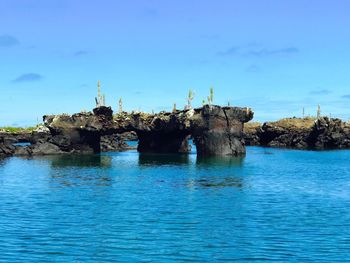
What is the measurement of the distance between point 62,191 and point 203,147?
60823 millimetres

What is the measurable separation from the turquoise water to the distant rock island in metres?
35.8

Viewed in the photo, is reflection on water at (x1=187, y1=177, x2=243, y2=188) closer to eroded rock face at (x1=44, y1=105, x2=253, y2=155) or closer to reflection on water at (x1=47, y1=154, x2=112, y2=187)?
reflection on water at (x1=47, y1=154, x2=112, y2=187)

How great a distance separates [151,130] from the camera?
422ft

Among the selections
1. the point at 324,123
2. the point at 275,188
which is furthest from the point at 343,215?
the point at 324,123

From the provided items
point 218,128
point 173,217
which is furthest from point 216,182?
point 218,128

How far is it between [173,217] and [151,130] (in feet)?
277

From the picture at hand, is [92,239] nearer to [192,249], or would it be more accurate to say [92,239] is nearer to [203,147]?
[192,249]

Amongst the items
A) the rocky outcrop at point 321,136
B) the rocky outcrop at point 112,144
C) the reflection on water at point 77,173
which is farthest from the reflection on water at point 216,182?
the rocky outcrop at point 321,136

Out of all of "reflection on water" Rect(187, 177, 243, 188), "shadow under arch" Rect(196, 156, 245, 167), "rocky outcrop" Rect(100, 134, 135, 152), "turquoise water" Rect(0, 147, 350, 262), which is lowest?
"turquoise water" Rect(0, 147, 350, 262)

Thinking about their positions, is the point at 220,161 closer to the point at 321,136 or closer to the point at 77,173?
the point at 77,173

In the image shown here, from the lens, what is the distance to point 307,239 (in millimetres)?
36719

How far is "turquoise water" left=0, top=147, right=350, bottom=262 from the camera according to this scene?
3341 centimetres

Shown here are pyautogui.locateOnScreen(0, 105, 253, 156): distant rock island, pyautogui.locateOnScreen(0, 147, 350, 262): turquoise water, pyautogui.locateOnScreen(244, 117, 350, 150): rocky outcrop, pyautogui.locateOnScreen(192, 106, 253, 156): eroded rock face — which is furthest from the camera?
pyautogui.locateOnScreen(244, 117, 350, 150): rocky outcrop

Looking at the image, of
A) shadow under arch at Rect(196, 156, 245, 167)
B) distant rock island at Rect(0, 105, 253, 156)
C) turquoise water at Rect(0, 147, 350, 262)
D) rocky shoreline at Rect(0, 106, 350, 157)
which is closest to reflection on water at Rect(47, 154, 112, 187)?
turquoise water at Rect(0, 147, 350, 262)
